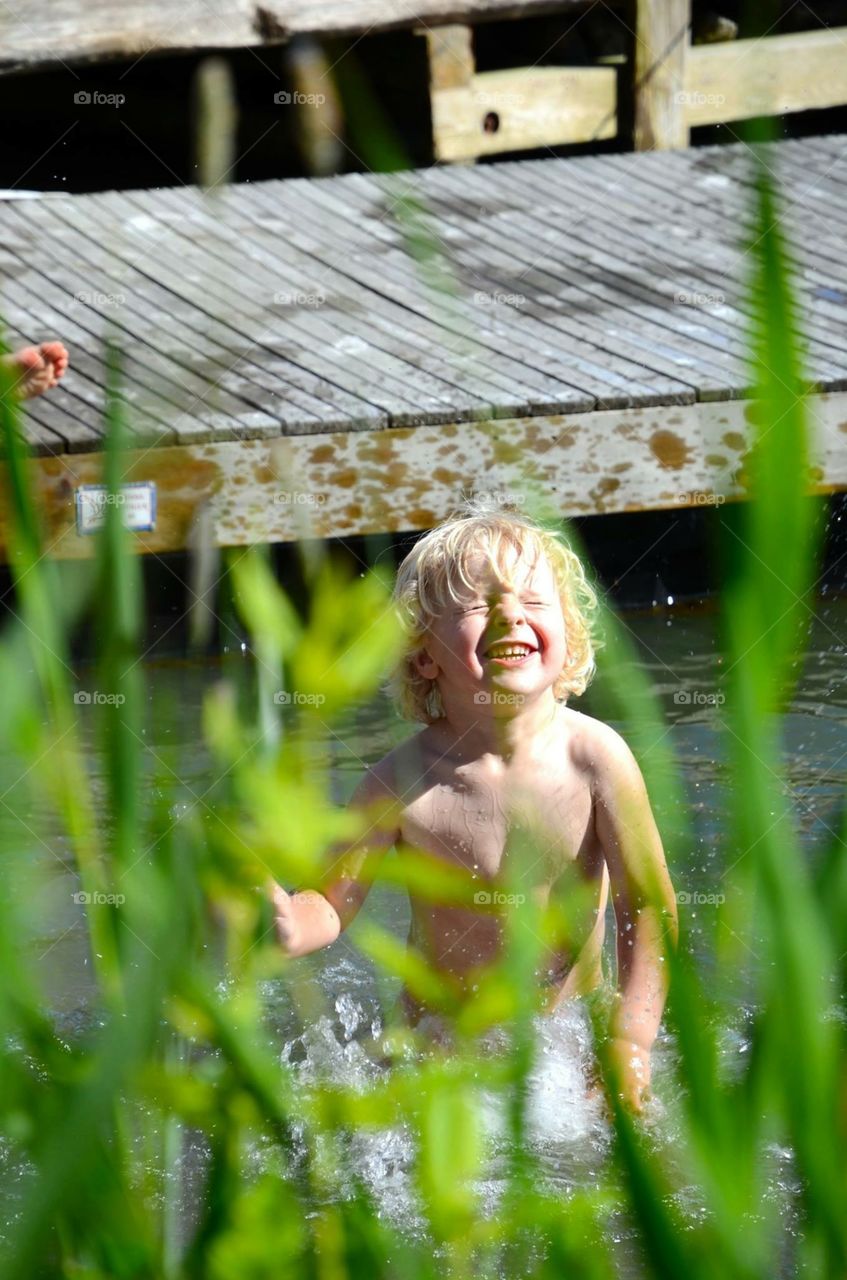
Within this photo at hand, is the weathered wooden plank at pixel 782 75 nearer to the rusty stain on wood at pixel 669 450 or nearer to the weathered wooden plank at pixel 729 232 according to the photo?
the weathered wooden plank at pixel 729 232

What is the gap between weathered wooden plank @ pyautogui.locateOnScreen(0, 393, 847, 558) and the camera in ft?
15.1

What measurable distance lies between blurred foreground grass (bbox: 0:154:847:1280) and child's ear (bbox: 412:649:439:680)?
1.85 metres

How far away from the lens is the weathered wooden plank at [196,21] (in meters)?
6.20

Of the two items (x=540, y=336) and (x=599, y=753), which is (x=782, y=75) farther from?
(x=599, y=753)

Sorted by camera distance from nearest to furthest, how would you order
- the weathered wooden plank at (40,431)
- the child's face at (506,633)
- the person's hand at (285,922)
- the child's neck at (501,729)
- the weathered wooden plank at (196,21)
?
1. the person's hand at (285,922)
2. the child's face at (506,633)
3. the child's neck at (501,729)
4. the weathered wooden plank at (40,431)
5. the weathered wooden plank at (196,21)

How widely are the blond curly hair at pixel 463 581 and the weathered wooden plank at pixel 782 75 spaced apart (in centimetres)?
458

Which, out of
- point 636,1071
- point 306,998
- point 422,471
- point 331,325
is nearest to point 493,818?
point 636,1071

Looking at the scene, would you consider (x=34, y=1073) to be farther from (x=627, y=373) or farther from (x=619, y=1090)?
(x=627, y=373)

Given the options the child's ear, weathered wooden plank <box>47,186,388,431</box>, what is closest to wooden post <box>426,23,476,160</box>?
weathered wooden plank <box>47,186,388,431</box>

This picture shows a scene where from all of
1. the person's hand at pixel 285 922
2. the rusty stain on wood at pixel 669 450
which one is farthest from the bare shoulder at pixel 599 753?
the rusty stain on wood at pixel 669 450

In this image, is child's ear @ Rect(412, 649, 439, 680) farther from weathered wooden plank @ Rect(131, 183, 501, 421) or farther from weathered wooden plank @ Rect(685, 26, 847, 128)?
weathered wooden plank @ Rect(685, 26, 847, 128)

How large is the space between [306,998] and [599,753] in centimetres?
191

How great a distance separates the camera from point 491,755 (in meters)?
2.93

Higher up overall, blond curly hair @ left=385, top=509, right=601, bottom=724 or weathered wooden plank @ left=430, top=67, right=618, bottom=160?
weathered wooden plank @ left=430, top=67, right=618, bottom=160
